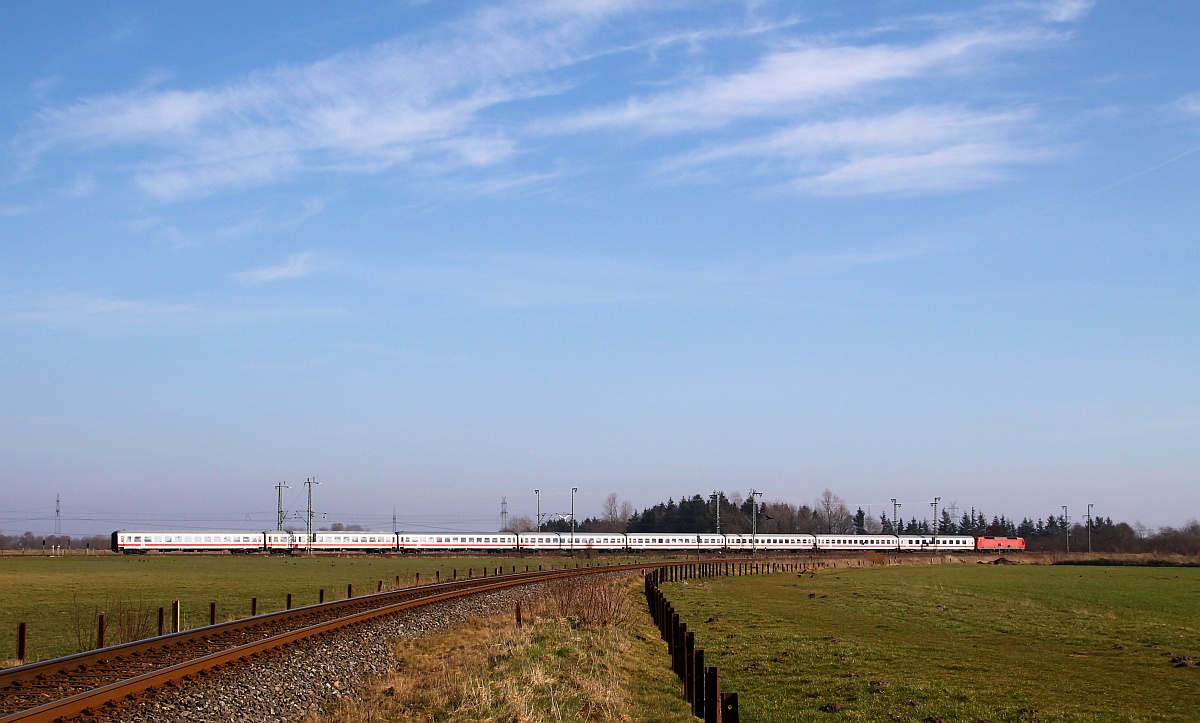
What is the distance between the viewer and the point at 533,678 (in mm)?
15359

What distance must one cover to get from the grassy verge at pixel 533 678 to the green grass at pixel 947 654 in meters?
1.56

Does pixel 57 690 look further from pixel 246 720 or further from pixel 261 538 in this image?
pixel 261 538

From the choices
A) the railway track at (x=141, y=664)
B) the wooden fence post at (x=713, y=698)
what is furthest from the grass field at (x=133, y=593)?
the wooden fence post at (x=713, y=698)

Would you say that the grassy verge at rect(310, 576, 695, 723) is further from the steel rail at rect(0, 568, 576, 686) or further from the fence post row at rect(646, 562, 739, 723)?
the steel rail at rect(0, 568, 576, 686)

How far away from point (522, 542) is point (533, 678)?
94825mm

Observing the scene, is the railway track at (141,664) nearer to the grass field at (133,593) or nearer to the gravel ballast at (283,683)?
the gravel ballast at (283,683)

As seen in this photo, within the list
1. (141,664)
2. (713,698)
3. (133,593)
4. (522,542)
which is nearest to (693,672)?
(713,698)

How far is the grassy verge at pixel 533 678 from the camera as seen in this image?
44.1ft

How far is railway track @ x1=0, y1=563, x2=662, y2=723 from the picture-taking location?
12.5 m

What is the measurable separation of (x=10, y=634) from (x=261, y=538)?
80276 millimetres

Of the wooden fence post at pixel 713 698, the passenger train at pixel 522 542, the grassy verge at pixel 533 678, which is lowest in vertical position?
the passenger train at pixel 522 542

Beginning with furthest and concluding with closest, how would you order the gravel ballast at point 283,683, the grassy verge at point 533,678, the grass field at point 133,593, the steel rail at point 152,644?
the grass field at point 133,593 < the steel rail at point 152,644 < the grassy verge at point 533,678 < the gravel ballast at point 283,683

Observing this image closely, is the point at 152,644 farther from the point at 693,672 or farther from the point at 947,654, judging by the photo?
the point at 947,654

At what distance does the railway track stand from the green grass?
8.24m
